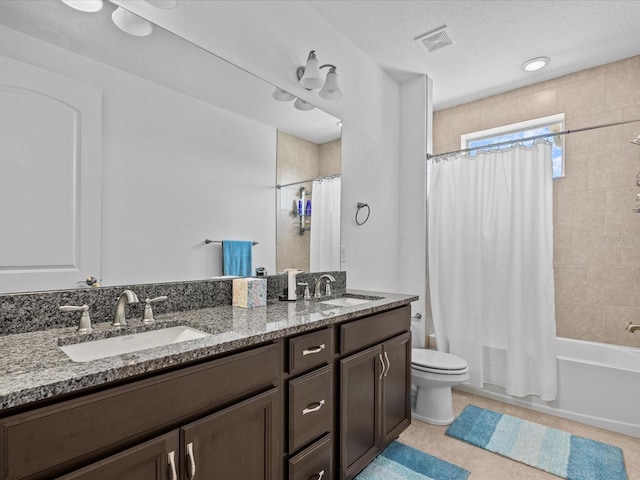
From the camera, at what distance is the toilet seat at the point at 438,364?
229cm

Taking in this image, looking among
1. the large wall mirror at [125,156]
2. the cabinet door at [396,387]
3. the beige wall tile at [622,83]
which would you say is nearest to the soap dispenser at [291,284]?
the large wall mirror at [125,156]

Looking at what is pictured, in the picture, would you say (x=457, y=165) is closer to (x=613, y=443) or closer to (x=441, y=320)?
(x=441, y=320)

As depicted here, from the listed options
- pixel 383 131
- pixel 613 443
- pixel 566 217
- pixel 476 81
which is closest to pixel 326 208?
pixel 383 131

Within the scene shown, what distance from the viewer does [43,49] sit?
1.21m

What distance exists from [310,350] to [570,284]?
255 centimetres

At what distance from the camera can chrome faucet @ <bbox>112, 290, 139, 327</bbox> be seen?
4.15 feet

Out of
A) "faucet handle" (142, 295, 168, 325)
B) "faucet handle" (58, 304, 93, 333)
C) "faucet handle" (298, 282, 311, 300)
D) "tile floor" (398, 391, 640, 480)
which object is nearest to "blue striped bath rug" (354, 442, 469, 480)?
"tile floor" (398, 391, 640, 480)

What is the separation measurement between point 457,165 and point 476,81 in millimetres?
751

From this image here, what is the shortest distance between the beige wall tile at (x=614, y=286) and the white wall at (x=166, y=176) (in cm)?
261

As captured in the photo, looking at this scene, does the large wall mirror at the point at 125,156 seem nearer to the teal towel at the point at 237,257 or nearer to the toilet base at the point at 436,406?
the teal towel at the point at 237,257

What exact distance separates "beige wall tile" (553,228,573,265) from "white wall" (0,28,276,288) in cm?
250

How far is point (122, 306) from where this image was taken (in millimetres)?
1289

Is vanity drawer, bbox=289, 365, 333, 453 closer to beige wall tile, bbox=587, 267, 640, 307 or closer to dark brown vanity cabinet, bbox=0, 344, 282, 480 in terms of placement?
dark brown vanity cabinet, bbox=0, 344, 282, 480

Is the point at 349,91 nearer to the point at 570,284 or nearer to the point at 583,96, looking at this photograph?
the point at 583,96
